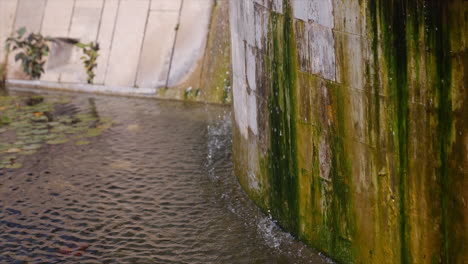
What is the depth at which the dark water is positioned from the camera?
5770mm

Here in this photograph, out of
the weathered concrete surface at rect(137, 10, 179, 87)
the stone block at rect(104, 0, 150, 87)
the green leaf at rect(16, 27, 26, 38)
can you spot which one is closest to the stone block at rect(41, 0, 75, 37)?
the green leaf at rect(16, 27, 26, 38)

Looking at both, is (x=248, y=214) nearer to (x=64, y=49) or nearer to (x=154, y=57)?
(x=154, y=57)

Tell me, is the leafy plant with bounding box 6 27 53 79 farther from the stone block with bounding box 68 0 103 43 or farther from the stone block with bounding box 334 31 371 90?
the stone block with bounding box 334 31 371 90

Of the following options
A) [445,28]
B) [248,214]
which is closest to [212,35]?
[248,214]

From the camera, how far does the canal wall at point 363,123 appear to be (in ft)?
13.5

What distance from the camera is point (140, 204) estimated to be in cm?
671

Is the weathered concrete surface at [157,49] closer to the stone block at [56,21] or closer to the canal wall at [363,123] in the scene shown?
the stone block at [56,21]

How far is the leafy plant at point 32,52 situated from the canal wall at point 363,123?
5.69m

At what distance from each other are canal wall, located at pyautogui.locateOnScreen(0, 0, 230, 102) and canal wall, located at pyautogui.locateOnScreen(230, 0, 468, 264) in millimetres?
3704

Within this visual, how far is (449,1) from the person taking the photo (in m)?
3.94

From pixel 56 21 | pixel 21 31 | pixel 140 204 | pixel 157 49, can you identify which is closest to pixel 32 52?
pixel 21 31

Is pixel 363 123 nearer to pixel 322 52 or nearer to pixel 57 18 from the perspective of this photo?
pixel 322 52

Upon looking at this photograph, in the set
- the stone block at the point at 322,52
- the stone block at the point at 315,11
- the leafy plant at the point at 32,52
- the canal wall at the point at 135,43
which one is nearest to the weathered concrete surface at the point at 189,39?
the canal wall at the point at 135,43

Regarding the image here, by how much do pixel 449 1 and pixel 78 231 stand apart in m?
3.46
